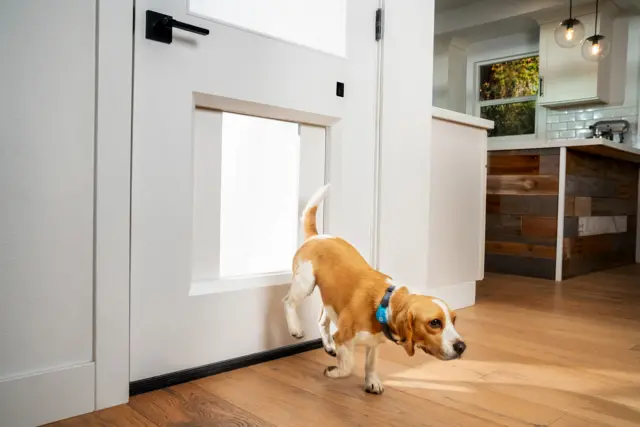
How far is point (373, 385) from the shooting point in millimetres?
1249

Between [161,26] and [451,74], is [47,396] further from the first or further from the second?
[451,74]

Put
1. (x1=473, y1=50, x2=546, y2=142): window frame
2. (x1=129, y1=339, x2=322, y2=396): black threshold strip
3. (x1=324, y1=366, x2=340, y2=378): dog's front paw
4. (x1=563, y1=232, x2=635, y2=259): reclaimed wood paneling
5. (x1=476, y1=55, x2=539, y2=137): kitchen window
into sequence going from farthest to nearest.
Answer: (x1=476, y1=55, x2=539, y2=137): kitchen window, (x1=473, y1=50, x2=546, y2=142): window frame, (x1=563, y1=232, x2=635, y2=259): reclaimed wood paneling, (x1=324, y1=366, x2=340, y2=378): dog's front paw, (x1=129, y1=339, x2=322, y2=396): black threshold strip

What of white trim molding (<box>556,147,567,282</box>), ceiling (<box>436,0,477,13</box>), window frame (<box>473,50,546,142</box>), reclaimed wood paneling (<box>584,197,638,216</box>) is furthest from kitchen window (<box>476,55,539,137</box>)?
white trim molding (<box>556,147,567,282</box>)

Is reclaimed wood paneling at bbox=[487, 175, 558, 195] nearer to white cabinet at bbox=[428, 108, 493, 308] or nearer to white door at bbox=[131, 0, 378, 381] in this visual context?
white cabinet at bbox=[428, 108, 493, 308]

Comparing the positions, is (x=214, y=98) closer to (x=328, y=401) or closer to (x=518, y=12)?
(x=328, y=401)

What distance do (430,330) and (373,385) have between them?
0.28 metres

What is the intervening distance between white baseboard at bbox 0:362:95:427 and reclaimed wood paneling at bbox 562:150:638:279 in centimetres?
296

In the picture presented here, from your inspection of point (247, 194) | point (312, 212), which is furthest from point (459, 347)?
point (247, 194)

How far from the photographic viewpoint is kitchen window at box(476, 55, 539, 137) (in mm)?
5488

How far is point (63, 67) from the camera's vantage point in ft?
3.46

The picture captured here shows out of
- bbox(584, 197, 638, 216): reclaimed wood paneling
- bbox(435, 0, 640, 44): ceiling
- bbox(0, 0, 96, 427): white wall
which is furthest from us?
bbox(435, 0, 640, 44): ceiling

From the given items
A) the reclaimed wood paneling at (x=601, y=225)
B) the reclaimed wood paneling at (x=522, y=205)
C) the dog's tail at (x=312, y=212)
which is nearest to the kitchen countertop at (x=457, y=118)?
the dog's tail at (x=312, y=212)

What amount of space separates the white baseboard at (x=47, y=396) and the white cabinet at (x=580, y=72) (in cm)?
479

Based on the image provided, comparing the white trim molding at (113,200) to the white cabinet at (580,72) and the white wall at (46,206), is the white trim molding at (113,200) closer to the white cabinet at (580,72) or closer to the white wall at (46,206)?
the white wall at (46,206)
